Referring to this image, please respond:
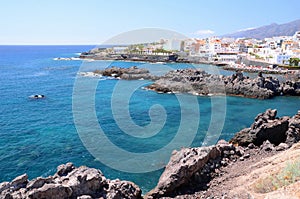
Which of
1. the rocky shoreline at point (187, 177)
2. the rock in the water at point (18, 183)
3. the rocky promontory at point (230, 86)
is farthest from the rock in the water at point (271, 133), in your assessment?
the rocky promontory at point (230, 86)

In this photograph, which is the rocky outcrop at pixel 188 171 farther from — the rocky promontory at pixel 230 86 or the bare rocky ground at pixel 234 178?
the rocky promontory at pixel 230 86

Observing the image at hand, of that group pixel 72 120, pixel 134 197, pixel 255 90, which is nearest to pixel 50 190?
pixel 134 197

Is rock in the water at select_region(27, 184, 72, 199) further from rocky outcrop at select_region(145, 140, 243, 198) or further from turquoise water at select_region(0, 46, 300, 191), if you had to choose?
turquoise water at select_region(0, 46, 300, 191)

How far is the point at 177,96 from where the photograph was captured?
5103 centimetres

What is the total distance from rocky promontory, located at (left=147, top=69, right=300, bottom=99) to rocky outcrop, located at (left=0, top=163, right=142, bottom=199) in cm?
3937


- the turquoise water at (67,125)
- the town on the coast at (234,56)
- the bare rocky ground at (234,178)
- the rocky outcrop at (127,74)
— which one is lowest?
the turquoise water at (67,125)

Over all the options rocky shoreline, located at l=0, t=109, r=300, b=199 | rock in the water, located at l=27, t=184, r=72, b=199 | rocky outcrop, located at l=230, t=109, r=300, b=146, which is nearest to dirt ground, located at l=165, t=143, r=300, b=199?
rocky shoreline, located at l=0, t=109, r=300, b=199

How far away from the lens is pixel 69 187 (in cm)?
1345

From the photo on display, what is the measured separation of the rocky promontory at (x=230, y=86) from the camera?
5157cm

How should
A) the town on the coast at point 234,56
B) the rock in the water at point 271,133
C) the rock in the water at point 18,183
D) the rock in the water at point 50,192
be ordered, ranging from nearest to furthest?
the rock in the water at point 50,192, the rock in the water at point 18,183, the rock in the water at point 271,133, the town on the coast at point 234,56

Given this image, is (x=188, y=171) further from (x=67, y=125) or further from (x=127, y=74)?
(x=127, y=74)

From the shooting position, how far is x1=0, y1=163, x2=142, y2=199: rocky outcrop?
12906 millimetres

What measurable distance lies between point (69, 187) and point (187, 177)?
701 cm

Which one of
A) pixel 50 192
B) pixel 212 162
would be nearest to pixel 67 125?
pixel 212 162
